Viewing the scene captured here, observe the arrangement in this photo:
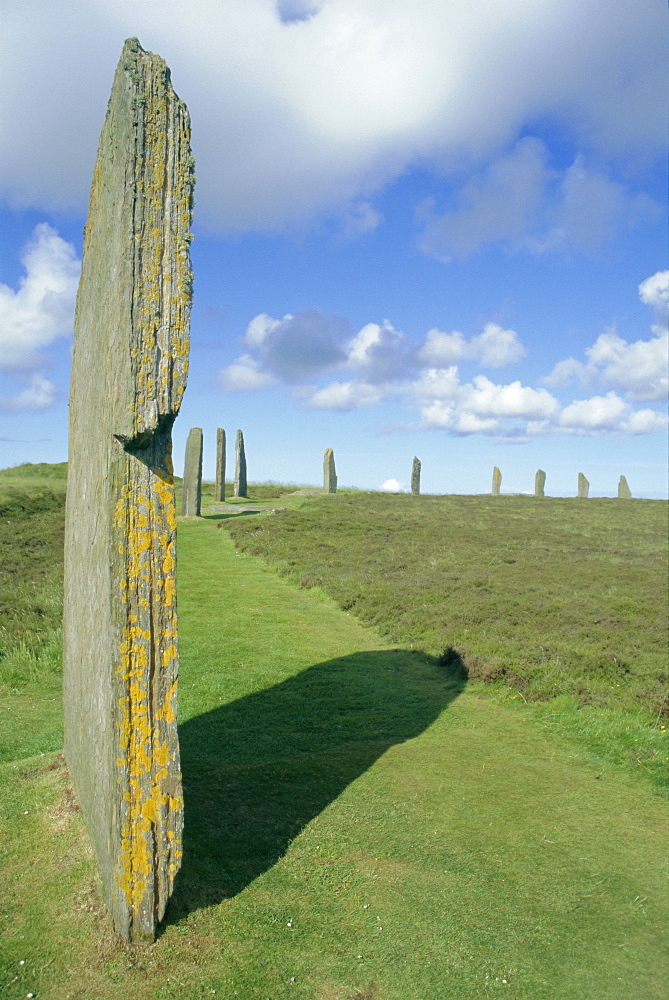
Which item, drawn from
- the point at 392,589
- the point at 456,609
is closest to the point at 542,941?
the point at 456,609

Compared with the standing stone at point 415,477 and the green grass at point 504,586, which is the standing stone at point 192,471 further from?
the standing stone at point 415,477

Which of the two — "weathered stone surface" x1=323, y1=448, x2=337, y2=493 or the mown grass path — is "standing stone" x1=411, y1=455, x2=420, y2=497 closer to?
"weathered stone surface" x1=323, y1=448, x2=337, y2=493

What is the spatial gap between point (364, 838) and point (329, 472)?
34.7 metres

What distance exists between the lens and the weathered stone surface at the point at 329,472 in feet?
133

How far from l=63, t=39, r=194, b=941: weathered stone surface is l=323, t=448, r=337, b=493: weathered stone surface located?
35487 mm

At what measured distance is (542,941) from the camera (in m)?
5.15

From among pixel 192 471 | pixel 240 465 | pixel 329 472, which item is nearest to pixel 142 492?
pixel 192 471

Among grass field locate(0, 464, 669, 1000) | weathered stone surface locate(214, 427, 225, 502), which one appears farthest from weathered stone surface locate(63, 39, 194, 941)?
weathered stone surface locate(214, 427, 225, 502)

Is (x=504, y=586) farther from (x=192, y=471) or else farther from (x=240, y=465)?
(x=240, y=465)

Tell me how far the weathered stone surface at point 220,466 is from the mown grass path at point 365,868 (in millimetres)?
23944

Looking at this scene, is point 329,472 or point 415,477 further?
point 415,477

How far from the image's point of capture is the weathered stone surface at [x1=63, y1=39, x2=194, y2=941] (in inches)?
181

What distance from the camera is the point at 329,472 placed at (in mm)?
40594

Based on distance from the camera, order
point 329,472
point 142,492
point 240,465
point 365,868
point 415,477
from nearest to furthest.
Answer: point 142,492, point 365,868, point 240,465, point 329,472, point 415,477
